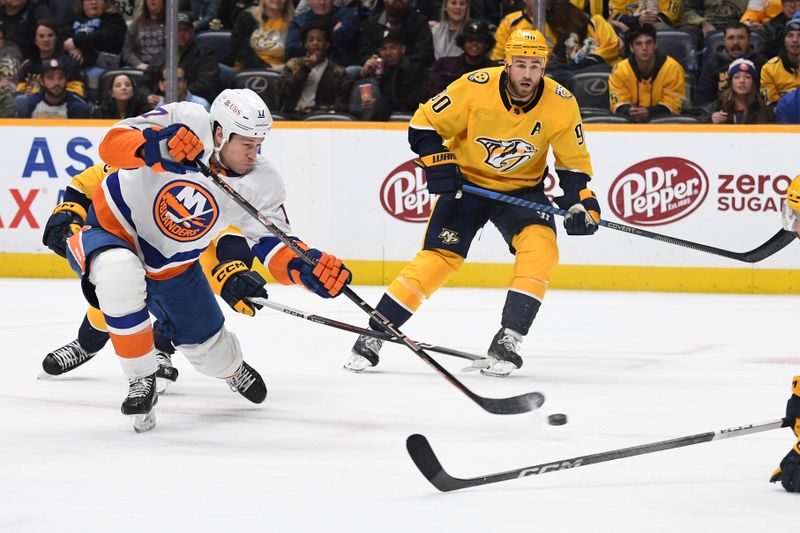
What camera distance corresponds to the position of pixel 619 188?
6609 millimetres

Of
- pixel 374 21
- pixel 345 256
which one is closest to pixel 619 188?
pixel 345 256

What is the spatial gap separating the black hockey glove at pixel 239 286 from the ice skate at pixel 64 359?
668mm

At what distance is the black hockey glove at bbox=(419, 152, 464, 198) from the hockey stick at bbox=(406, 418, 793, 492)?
74.2 inches

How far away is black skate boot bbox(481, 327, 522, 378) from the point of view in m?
4.30

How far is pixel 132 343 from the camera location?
3.20 metres

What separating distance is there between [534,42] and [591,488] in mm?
2149

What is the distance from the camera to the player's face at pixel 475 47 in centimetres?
718

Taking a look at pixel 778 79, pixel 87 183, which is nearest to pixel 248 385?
pixel 87 183

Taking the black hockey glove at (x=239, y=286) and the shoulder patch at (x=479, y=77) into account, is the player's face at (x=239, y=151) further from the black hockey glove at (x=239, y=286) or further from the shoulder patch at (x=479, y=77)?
the shoulder patch at (x=479, y=77)

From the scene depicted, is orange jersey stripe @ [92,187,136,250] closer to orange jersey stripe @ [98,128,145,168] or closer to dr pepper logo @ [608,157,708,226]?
orange jersey stripe @ [98,128,145,168]

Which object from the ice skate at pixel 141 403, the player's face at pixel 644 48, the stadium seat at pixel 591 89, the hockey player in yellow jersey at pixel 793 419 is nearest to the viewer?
the hockey player in yellow jersey at pixel 793 419

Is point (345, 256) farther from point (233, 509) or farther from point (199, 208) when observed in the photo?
point (233, 509)

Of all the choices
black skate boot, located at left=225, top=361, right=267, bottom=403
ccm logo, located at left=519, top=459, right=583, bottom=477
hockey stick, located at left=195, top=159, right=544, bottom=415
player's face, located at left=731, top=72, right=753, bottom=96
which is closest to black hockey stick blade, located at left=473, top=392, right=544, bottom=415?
hockey stick, located at left=195, top=159, right=544, bottom=415

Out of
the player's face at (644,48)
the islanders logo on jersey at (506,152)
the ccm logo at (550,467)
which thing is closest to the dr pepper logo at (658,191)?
the player's face at (644,48)
